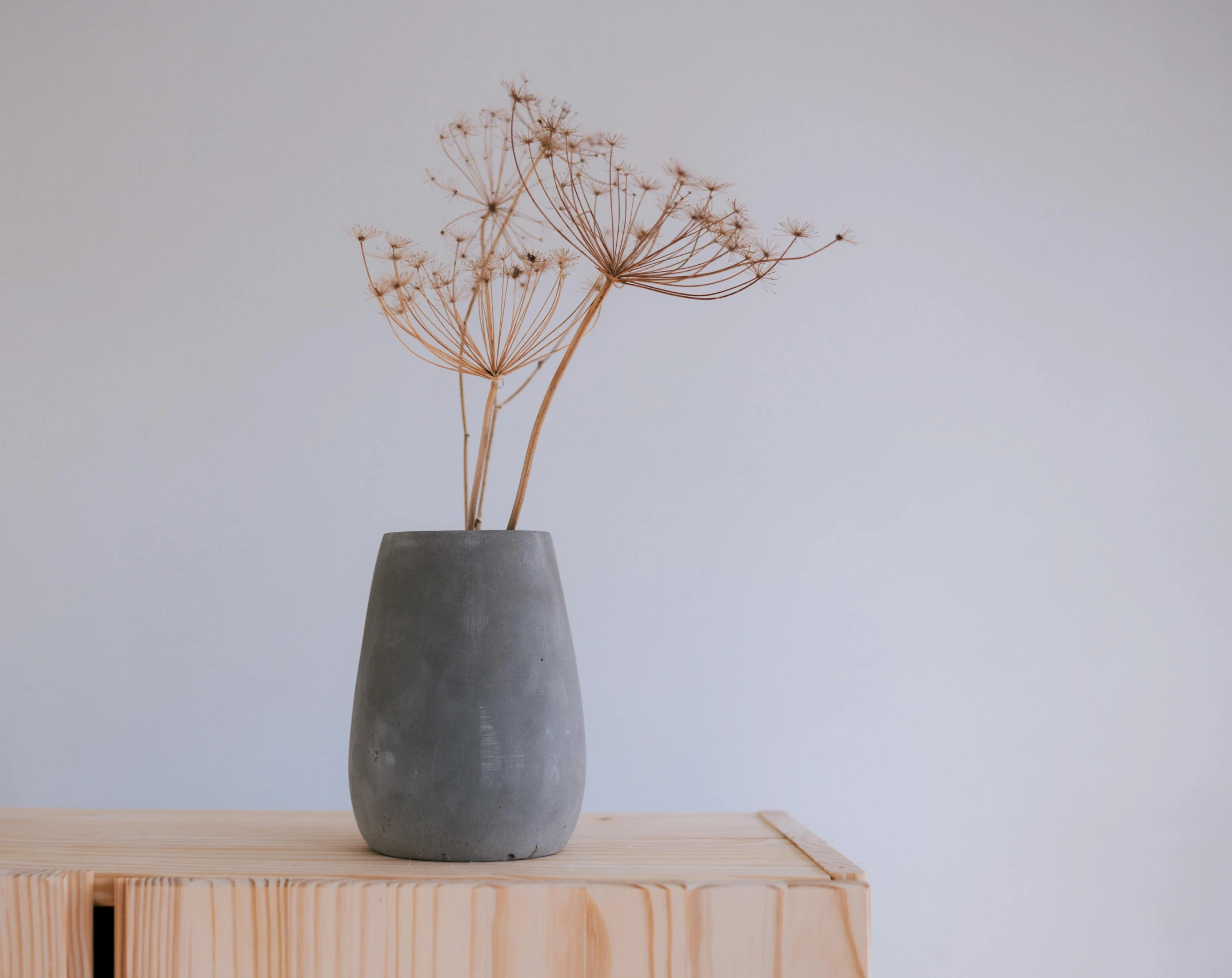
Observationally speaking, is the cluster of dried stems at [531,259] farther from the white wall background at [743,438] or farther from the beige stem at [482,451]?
the white wall background at [743,438]

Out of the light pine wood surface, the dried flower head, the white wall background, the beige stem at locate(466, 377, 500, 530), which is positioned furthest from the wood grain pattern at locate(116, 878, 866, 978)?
the white wall background

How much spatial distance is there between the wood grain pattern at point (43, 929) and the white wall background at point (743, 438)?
0.69 meters

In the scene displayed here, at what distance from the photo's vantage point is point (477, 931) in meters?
0.63

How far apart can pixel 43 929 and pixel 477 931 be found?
28 centimetres

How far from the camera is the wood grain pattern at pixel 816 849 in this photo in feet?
2.18

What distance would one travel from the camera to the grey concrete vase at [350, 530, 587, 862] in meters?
0.69

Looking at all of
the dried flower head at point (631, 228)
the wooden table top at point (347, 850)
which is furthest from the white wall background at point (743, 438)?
the wooden table top at point (347, 850)

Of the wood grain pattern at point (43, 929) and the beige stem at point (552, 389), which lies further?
the beige stem at point (552, 389)

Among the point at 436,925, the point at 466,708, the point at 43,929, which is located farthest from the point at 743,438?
the point at 43,929

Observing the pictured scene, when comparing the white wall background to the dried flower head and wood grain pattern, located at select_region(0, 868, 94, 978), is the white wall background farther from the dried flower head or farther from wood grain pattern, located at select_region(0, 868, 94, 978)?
wood grain pattern, located at select_region(0, 868, 94, 978)

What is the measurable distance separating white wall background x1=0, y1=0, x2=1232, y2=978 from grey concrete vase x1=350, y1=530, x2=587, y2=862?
602mm

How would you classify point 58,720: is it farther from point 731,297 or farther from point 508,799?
point 731,297

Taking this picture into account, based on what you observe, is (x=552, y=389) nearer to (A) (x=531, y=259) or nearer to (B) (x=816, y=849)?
(A) (x=531, y=259)

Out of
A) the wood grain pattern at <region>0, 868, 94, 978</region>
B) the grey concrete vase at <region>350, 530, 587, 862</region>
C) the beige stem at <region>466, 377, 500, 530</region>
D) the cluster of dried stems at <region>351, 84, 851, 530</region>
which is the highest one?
the cluster of dried stems at <region>351, 84, 851, 530</region>
